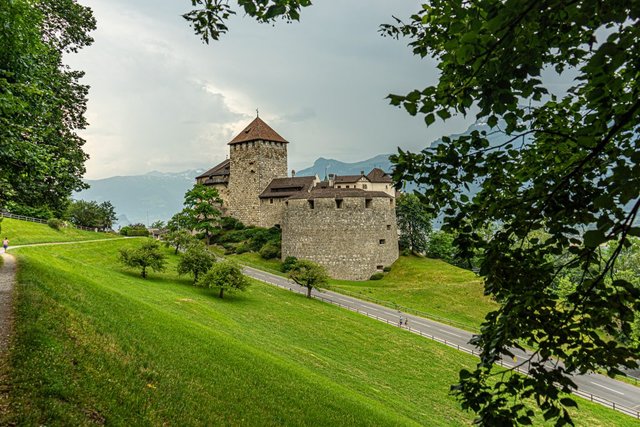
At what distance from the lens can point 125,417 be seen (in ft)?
19.5

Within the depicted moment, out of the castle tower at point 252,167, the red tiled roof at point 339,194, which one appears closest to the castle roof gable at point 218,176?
the castle tower at point 252,167

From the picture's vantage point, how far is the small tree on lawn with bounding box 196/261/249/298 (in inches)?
1201

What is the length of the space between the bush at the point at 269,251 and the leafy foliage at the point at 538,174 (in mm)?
49016

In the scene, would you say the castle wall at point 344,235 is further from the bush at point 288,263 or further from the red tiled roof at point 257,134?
the red tiled roof at point 257,134

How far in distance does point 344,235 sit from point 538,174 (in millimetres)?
44483

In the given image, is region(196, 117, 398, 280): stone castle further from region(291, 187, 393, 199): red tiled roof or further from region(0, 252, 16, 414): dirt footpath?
region(0, 252, 16, 414): dirt footpath

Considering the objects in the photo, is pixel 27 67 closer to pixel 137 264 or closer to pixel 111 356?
pixel 111 356

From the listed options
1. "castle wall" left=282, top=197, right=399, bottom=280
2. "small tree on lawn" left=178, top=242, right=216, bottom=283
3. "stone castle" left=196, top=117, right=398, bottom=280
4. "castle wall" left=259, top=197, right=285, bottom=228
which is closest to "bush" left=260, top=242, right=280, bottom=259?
"stone castle" left=196, top=117, right=398, bottom=280

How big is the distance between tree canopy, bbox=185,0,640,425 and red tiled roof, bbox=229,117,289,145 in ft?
197

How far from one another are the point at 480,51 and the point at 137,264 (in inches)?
1299

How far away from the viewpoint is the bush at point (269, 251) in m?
53.7

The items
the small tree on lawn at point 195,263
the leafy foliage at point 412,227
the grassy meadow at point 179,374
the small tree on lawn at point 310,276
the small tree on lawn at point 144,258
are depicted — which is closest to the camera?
the grassy meadow at point 179,374

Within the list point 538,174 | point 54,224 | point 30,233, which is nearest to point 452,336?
point 538,174

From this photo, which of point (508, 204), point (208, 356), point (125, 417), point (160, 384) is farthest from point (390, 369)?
point (508, 204)
